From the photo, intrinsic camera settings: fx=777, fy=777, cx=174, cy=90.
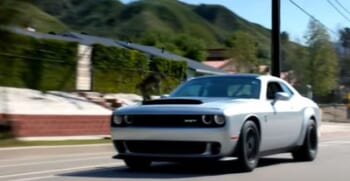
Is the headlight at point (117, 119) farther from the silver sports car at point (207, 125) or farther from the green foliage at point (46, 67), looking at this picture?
the green foliage at point (46, 67)

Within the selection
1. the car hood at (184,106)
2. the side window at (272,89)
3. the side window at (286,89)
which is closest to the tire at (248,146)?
the car hood at (184,106)

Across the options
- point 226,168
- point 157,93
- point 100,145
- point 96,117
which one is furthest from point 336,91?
point 226,168

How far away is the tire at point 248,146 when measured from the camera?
1125cm

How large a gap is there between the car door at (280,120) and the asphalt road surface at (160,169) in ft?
1.47

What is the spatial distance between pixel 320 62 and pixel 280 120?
66.3 m

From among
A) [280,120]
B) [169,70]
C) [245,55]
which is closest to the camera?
[280,120]

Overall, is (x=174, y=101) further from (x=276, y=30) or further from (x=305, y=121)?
(x=276, y=30)

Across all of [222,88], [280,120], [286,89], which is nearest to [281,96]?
[280,120]

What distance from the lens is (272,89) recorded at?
524 inches

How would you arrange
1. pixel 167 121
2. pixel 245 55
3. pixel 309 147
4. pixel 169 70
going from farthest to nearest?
pixel 245 55 < pixel 169 70 < pixel 309 147 < pixel 167 121

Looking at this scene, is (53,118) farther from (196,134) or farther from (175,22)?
(175,22)

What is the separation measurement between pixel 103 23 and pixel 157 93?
12487 cm

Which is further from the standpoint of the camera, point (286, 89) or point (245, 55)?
point (245, 55)

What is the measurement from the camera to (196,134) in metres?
10.8
